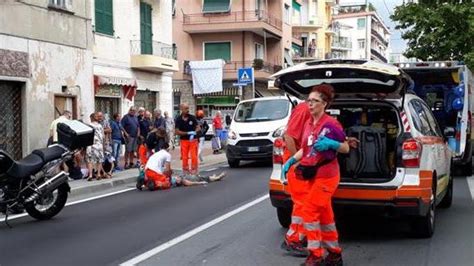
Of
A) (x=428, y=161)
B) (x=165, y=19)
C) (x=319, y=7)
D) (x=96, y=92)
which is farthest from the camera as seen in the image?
→ (x=319, y=7)

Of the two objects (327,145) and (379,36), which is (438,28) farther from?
(379,36)

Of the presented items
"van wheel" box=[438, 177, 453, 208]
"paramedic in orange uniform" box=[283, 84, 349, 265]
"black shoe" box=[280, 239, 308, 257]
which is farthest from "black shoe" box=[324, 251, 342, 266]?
"van wheel" box=[438, 177, 453, 208]

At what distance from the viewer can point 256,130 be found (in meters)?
17.6

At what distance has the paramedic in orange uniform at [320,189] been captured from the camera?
5.88m

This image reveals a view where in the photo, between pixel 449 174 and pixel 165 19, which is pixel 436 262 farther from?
pixel 165 19

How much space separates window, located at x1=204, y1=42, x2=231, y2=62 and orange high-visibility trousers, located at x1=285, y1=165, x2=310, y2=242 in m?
35.1

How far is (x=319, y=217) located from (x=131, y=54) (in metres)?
18.9

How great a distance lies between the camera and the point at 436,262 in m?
6.40

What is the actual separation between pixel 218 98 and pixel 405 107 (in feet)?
110

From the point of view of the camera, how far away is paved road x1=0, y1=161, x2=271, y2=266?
23.0ft

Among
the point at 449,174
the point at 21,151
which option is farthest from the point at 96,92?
the point at 449,174

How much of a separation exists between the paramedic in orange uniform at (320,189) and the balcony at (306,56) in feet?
149

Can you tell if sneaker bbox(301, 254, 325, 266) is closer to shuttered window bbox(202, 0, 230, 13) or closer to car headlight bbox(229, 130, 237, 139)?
car headlight bbox(229, 130, 237, 139)

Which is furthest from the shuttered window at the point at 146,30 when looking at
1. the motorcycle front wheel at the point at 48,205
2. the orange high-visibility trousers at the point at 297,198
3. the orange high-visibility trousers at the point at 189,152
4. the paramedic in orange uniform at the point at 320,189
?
the paramedic in orange uniform at the point at 320,189
